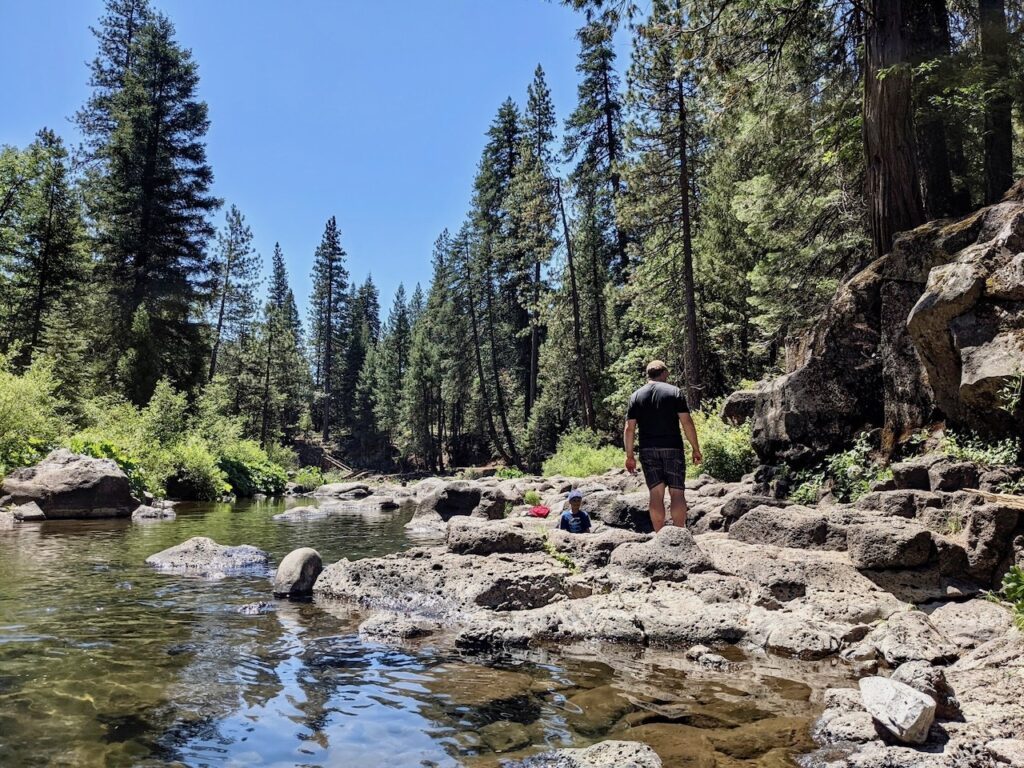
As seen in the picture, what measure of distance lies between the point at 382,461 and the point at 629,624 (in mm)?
59217

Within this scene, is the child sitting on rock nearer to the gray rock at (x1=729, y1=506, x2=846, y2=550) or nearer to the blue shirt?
the blue shirt

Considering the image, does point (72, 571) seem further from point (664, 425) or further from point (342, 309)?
point (342, 309)

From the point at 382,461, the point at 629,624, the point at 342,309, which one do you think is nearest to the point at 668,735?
the point at 629,624

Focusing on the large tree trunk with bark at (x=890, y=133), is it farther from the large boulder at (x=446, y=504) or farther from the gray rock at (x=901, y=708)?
the large boulder at (x=446, y=504)

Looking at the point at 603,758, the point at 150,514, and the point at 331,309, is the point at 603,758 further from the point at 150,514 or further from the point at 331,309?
the point at 331,309

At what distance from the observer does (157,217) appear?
3112 centimetres

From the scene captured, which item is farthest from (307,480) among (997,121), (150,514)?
(997,121)

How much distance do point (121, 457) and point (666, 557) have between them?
17.7 meters

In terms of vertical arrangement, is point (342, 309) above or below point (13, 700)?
above

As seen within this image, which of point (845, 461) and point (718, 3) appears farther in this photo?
point (718, 3)

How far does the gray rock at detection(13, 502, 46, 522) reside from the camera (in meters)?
13.7

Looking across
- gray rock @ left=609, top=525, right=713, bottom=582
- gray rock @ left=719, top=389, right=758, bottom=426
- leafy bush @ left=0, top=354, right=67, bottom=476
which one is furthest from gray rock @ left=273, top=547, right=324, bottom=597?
leafy bush @ left=0, top=354, right=67, bottom=476

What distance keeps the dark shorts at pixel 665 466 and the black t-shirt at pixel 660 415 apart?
8cm

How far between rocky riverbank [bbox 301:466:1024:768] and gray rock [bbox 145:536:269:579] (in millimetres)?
2105
